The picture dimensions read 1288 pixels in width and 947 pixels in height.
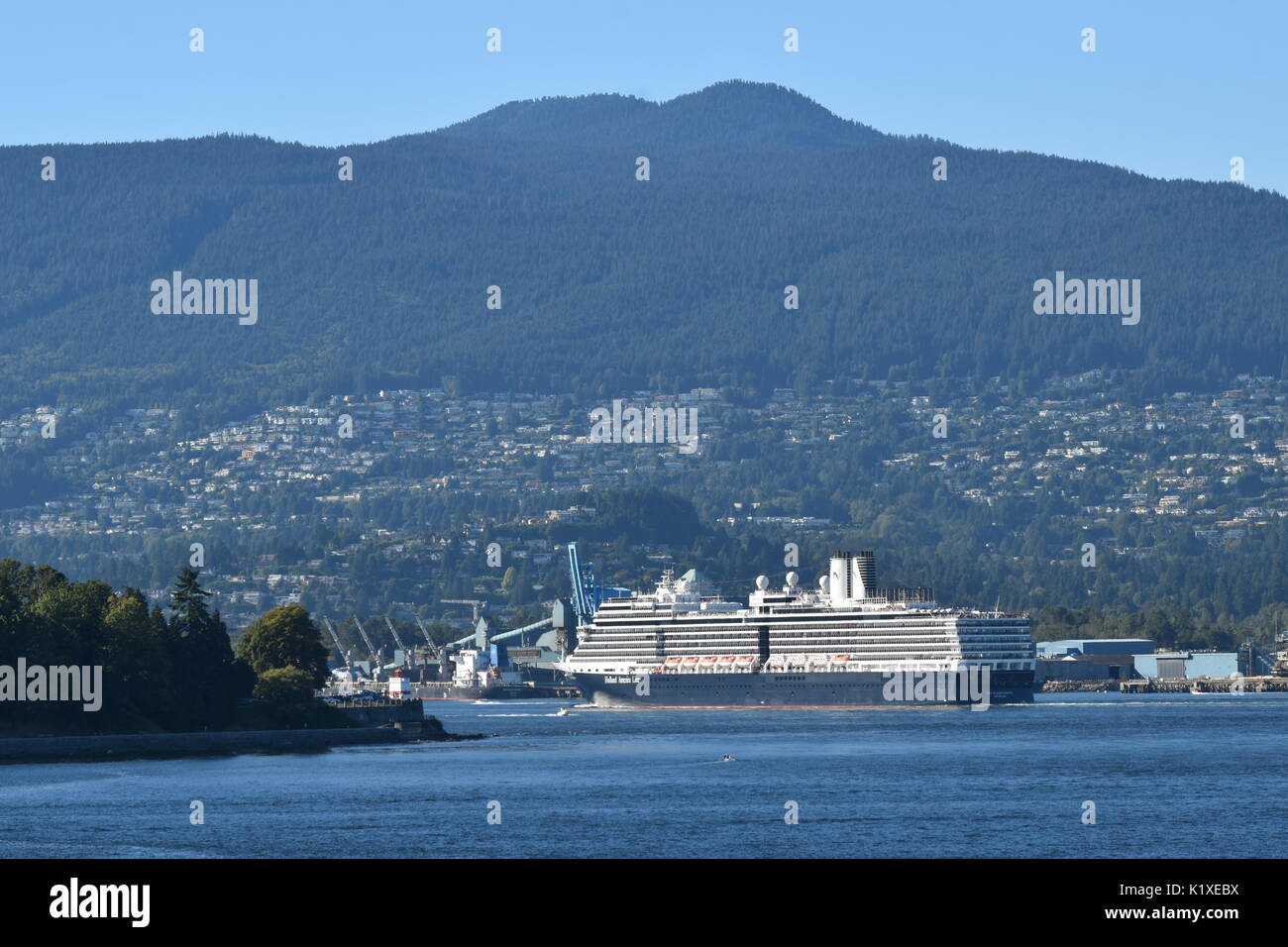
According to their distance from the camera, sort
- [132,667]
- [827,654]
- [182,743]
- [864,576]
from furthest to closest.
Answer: [864,576] < [827,654] < [132,667] < [182,743]

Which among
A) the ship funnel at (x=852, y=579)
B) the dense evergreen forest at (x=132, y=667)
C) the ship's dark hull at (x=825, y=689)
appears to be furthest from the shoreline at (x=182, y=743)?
the ship funnel at (x=852, y=579)

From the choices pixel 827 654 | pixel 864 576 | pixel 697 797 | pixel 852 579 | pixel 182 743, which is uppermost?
pixel 864 576

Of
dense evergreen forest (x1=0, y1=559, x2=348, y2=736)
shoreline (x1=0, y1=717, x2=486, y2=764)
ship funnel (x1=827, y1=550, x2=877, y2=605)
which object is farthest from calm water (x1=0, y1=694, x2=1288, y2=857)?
ship funnel (x1=827, y1=550, x2=877, y2=605)

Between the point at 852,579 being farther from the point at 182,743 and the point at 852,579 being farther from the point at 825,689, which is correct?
the point at 182,743

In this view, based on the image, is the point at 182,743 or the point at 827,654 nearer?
the point at 182,743

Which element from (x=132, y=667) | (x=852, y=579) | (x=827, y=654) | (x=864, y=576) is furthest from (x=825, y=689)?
(x=132, y=667)

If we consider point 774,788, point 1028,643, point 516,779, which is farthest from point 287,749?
point 1028,643
